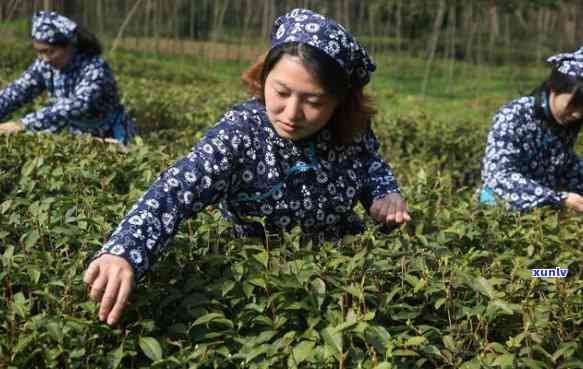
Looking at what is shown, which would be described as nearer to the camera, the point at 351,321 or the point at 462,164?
the point at 351,321

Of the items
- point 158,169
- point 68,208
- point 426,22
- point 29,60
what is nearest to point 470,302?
point 68,208

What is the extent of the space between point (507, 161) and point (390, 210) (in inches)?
54.3

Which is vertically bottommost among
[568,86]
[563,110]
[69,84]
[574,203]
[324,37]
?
[574,203]

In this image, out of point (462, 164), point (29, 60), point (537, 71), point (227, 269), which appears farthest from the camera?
point (537, 71)

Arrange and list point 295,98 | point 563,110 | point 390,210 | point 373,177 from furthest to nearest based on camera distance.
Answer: point 563,110
point 373,177
point 390,210
point 295,98

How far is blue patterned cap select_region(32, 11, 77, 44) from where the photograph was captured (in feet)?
13.9

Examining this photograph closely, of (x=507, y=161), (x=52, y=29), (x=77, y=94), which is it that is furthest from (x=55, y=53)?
(x=507, y=161)

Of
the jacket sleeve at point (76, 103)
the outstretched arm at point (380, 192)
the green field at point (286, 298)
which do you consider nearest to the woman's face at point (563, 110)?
the green field at point (286, 298)

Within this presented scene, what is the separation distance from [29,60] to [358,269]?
910 cm

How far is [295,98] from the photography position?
1990mm

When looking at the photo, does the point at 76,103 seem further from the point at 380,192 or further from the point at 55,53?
the point at 380,192

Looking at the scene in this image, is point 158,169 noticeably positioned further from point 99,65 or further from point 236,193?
point 99,65

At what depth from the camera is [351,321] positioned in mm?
1597

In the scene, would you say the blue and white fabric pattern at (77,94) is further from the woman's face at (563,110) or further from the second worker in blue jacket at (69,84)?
the woman's face at (563,110)
